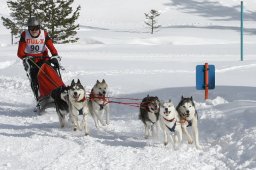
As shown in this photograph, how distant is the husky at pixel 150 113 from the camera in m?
6.39

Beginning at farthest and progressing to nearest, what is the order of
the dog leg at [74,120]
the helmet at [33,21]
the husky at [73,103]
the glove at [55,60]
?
the glove at [55,60] → the helmet at [33,21] → the dog leg at [74,120] → the husky at [73,103]

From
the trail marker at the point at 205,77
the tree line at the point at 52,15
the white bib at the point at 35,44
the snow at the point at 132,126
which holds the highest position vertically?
the tree line at the point at 52,15

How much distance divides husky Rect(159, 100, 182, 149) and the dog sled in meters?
2.90

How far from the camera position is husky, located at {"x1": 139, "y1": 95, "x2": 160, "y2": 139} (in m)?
6.39

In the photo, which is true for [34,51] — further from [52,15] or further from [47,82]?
[52,15]

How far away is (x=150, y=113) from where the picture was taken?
6.48m

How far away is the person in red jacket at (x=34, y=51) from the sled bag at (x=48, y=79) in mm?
154

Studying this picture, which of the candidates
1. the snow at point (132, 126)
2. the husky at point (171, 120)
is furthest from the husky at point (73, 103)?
the husky at point (171, 120)

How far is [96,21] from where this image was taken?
66.5m

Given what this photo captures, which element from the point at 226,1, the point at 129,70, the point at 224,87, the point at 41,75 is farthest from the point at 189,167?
the point at 226,1

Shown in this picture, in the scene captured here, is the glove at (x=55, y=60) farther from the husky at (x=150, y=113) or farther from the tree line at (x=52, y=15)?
the tree line at (x=52, y=15)

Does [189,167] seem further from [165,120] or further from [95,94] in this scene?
[95,94]

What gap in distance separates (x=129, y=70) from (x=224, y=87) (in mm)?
5646

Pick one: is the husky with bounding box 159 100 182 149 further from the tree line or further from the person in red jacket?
the tree line
